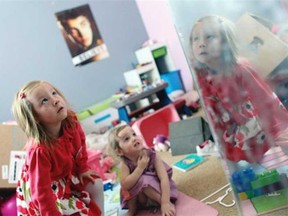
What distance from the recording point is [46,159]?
3.11 feet

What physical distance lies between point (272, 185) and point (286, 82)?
283 millimetres

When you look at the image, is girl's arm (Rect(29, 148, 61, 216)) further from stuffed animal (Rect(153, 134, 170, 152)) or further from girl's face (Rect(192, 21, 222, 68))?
stuffed animal (Rect(153, 134, 170, 152))

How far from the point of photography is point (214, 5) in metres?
0.67

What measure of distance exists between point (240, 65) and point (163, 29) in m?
2.14

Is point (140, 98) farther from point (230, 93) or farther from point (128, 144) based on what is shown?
point (230, 93)

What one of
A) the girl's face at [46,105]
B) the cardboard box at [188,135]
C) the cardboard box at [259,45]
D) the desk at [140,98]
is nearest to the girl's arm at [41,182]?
the girl's face at [46,105]

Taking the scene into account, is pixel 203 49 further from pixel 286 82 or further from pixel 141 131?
pixel 141 131

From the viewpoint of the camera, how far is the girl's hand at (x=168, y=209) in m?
1.06

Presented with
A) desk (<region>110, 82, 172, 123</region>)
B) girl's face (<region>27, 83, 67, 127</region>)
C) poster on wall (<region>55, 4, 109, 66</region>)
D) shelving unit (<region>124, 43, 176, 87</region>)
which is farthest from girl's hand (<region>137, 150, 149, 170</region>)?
poster on wall (<region>55, 4, 109, 66</region>)

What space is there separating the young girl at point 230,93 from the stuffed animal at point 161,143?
1017 mm

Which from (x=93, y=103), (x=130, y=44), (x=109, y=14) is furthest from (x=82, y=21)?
(x=93, y=103)

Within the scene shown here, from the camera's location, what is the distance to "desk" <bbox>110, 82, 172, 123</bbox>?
7.06 ft

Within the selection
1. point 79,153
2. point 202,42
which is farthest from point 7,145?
point 202,42

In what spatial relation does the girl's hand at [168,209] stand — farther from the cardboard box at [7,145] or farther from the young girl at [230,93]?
the cardboard box at [7,145]
